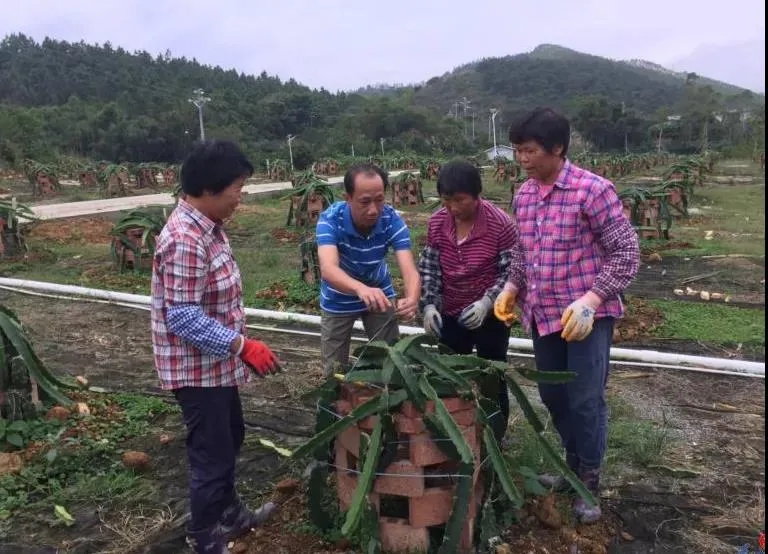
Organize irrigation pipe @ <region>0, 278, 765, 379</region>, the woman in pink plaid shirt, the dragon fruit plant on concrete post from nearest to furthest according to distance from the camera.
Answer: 1. the dragon fruit plant on concrete post
2. the woman in pink plaid shirt
3. irrigation pipe @ <region>0, 278, 765, 379</region>

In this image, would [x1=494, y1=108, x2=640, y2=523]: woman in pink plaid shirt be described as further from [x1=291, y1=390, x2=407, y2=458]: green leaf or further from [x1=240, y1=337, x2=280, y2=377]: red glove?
[x1=240, y1=337, x2=280, y2=377]: red glove

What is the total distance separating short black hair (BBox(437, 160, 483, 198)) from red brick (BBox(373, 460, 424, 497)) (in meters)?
1.10

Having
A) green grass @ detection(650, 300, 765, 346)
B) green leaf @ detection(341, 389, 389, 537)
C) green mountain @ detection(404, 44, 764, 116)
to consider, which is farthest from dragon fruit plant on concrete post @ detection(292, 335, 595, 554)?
green mountain @ detection(404, 44, 764, 116)

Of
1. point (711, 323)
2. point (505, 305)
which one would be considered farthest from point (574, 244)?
point (711, 323)

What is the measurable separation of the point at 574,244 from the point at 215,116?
5387 centimetres

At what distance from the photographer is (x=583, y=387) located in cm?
249

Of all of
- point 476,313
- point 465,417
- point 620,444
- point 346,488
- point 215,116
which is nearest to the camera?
point 465,417

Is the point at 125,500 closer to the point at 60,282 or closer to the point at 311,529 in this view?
the point at 311,529

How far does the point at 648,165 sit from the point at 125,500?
3560cm

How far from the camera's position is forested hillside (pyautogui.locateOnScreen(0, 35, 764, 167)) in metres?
42.2

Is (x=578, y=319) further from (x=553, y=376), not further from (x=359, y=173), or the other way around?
(x=359, y=173)

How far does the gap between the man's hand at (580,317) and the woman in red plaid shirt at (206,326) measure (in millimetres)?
1039

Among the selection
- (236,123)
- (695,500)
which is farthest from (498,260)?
(236,123)

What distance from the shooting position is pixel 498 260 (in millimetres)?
2883
